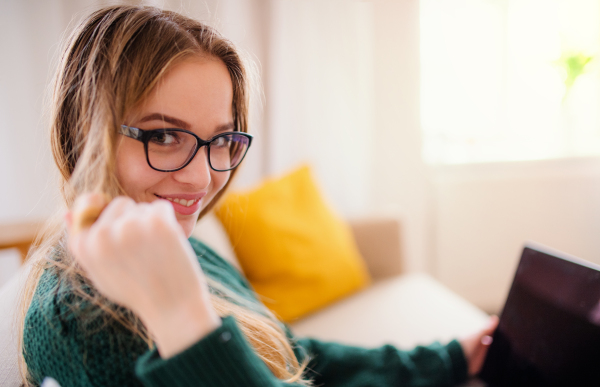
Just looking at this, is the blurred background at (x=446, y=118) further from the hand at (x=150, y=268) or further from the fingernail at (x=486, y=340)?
the hand at (x=150, y=268)

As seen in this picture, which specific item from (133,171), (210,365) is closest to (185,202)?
(133,171)

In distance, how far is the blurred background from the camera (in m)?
1.94

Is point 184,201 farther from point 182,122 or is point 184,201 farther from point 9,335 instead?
point 9,335

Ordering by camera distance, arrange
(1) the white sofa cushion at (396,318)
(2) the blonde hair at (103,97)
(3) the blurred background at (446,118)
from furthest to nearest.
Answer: (3) the blurred background at (446,118) → (1) the white sofa cushion at (396,318) → (2) the blonde hair at (103,97)

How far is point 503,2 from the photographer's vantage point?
88.7 inches

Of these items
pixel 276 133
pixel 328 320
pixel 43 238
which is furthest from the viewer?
pixel 276 133

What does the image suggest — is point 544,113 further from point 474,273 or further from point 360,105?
point 360,105

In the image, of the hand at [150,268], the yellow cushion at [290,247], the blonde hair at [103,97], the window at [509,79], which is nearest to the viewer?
the hand at [150,268]

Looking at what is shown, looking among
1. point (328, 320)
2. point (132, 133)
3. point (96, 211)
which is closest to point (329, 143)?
point (328, 320)

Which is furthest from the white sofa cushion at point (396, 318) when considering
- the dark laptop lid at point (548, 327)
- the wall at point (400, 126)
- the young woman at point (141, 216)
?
the wall at point (400, 126)

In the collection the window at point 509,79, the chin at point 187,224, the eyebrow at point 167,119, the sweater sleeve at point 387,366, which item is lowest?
the sweater sleeve at point 387,366

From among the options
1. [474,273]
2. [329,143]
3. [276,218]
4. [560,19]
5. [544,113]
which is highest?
[560,19]

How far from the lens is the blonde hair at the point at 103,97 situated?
0.51 metres

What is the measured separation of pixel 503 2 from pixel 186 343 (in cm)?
263
